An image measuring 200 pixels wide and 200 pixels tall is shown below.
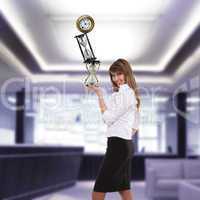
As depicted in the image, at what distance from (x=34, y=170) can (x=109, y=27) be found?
10.2 feet

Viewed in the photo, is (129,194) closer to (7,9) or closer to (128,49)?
(7,9)

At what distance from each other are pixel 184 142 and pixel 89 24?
12058mm

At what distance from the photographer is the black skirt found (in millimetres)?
2383

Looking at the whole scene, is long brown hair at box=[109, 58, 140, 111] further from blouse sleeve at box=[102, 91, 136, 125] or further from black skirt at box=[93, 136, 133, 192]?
black skirt at box=[93, 136, 133, 192]

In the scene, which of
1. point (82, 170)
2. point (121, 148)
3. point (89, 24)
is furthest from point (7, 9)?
point (82, 170)

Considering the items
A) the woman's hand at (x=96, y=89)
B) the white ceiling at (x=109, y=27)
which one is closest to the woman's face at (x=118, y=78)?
the woman's hand at (x=96, y=89)

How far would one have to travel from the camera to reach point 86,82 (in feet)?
8.26

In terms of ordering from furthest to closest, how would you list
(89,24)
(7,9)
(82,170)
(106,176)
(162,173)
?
1. (82,170)
2. (162,173)
3. (7,9)
4. (89,24)
5. (106,176)

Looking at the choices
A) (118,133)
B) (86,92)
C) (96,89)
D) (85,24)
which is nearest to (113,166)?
(118,133)

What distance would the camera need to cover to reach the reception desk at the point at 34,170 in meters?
6.49

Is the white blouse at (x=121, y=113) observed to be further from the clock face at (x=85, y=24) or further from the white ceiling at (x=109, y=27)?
the white ceiling at (x=109, y=27)

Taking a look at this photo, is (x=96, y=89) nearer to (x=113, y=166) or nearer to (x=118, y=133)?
(x=118, y=133)

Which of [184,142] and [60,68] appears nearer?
[60,68]

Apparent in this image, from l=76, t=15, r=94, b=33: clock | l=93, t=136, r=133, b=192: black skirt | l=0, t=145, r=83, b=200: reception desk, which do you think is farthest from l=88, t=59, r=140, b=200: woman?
→ l=0, t=145, r=83, b=200: reception desk
